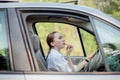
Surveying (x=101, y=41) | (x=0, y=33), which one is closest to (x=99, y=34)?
(x=101, y=41)

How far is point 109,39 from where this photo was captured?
139 inches

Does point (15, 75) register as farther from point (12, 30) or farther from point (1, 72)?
point (12, 30)

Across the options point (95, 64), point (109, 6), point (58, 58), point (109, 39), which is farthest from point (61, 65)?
point (109, 6)

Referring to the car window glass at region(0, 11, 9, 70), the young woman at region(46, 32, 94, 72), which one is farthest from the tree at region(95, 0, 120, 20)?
the car window glass at region(0, 11, 9, 70)

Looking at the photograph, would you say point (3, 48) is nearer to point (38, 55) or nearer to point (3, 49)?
point (3, 49)

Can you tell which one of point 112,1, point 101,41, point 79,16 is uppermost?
point 112,1

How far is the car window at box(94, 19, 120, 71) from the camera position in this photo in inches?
137

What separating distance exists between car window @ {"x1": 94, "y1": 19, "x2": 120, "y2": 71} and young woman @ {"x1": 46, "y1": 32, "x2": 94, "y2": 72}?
0.33 metres

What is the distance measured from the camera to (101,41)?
348 centimetres

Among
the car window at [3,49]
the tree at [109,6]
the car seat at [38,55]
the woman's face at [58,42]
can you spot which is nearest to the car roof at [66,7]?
the car window at [3,49]

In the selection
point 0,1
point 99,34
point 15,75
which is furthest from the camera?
point 0,1

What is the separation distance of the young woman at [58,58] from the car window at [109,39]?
1.10ft

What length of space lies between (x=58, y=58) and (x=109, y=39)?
0.54 metres

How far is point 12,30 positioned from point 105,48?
81cm
